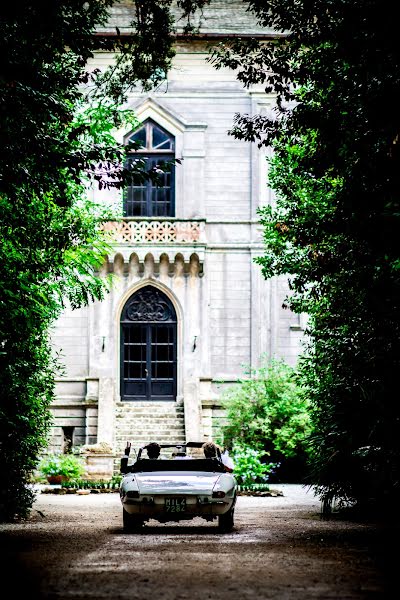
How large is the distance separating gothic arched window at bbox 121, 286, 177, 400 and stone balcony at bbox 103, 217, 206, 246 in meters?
1.80

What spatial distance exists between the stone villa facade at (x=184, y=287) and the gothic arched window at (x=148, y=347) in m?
0.03

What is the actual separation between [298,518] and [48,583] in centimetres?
914

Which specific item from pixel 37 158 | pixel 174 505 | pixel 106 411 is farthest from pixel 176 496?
pixel 106 411

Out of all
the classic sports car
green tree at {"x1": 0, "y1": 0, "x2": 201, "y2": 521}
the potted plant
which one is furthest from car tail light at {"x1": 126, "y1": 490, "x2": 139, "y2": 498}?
the potted plant

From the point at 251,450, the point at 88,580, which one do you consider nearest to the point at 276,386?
the point at 251,450

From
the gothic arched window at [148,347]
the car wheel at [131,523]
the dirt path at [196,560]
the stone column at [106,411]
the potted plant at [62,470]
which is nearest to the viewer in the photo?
the dirt path at [196,560]

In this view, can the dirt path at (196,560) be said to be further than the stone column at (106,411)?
No

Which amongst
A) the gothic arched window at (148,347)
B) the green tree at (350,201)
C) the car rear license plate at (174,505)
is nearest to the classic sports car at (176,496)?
the car rear license plate at (174,505)

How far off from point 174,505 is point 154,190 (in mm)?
21757

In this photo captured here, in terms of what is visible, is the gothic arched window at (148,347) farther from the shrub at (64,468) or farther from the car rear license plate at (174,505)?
Result: the car rear license plate at (174,505)

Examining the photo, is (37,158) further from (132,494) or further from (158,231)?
(158,231)

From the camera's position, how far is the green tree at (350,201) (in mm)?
10078

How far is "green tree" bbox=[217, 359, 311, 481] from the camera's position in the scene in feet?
94.6

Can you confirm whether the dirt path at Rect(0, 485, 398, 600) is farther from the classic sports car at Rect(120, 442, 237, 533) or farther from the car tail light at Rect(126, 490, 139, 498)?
the car tail light at Rect(126, 490, 139, 498)
